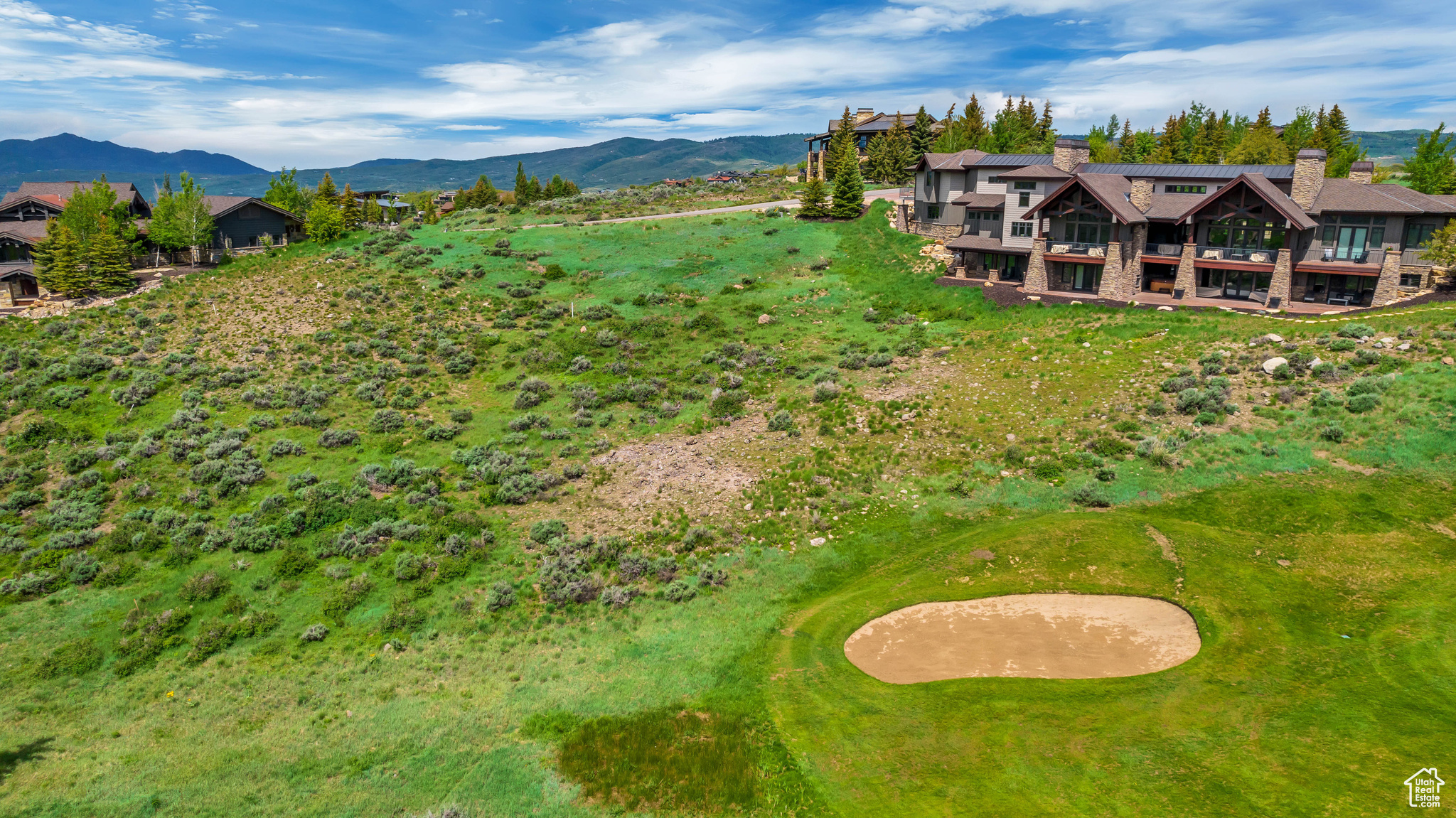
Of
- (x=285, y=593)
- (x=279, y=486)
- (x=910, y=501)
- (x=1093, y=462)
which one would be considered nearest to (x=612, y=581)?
(x=285, y=593)

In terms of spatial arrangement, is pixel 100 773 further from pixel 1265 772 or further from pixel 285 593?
pixel 1265 772

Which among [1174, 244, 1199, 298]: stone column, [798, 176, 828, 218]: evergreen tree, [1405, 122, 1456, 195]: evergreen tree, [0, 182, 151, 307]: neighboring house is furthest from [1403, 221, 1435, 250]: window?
[0, 182, 151, 307]: neighboring house

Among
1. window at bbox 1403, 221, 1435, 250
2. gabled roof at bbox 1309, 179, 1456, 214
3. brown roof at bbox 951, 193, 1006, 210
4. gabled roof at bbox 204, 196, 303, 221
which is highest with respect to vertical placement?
gabled roof at bbox 204, 196, 303, 221

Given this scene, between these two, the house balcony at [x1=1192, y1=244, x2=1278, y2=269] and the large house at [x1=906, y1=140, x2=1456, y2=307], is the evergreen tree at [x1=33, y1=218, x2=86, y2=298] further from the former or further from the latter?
the house balcony at [x1=1192, y1=244, x2=1278, y2=269]

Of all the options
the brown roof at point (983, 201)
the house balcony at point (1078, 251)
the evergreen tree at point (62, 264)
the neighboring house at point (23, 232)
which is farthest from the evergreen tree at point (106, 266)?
the house balcony at point (1078, 251)

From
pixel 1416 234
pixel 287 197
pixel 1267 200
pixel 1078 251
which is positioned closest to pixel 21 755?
pixel 1078 251

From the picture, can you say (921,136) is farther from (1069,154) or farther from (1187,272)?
(1187,272)
